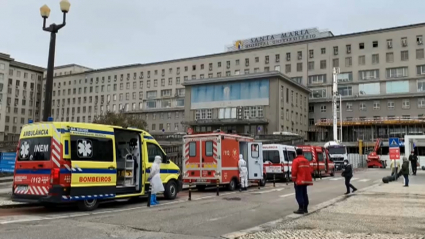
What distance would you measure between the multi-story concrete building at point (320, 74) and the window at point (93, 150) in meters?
61.1

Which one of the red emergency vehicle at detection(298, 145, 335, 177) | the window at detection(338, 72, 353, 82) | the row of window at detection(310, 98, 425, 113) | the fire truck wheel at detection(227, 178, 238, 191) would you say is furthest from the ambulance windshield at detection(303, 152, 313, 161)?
the window at detection(338, 72, 353, 82)

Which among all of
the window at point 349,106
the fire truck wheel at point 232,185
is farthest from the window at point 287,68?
the fire truck wheel at point 232,185

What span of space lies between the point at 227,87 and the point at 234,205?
64.8 meters

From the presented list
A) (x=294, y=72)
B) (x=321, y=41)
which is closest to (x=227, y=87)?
(x=294, y=72)

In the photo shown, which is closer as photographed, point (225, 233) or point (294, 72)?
point (225, 233)

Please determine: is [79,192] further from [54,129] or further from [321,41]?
[321,41]

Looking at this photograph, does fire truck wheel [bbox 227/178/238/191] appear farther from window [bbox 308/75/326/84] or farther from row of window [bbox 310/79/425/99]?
window [bbox 308/75/326/84]

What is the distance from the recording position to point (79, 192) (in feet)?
38.8

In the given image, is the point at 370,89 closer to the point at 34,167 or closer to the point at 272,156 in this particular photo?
the point at 272,156

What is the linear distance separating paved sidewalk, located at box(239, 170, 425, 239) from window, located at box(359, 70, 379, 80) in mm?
70652

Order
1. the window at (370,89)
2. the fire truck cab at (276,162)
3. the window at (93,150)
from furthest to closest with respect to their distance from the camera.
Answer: the window at (370,89), the fire truck cab at (276,162), the window at (93,150)

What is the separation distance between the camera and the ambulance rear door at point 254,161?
21609 millimetres

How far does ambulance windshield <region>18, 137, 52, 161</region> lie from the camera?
11.7m

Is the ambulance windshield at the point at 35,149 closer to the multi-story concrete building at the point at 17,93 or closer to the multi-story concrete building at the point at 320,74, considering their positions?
the multi-story concrete building at the point at 320,74
